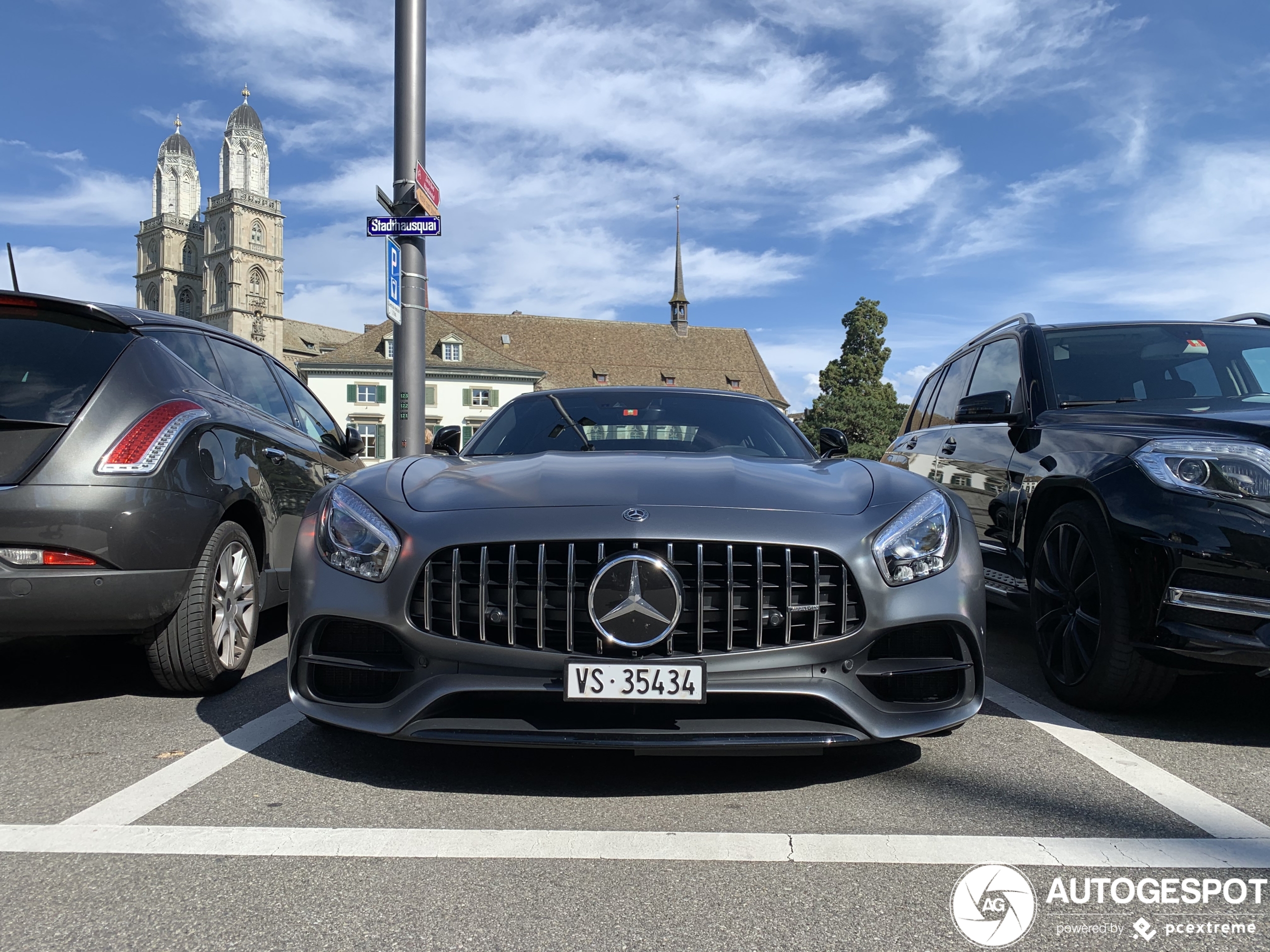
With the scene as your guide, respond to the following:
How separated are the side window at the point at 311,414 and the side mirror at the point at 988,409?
3507mm

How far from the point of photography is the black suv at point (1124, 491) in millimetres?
3217

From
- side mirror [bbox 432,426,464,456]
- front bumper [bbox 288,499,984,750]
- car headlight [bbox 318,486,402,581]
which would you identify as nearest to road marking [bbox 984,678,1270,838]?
front bumper [bbox 288,499,984,750]

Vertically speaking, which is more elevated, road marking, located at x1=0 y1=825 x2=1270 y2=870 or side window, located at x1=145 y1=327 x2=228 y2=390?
side window, located at x1=145 y1=327 x2=228 y2=390

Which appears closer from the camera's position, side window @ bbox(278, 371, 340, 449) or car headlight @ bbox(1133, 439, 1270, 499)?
car headlight @ bbox(1133, 439, 1270, 499)

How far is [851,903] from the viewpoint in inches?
80.7

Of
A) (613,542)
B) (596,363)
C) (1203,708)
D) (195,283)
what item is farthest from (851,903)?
(195,283)

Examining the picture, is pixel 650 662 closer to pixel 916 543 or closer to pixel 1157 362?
pixel 916 543

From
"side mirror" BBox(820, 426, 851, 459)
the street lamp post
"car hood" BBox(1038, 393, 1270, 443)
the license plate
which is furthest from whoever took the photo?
the street lamp post

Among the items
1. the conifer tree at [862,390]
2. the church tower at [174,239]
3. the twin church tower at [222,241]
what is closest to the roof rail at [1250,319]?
the conifer tree at [862,390]

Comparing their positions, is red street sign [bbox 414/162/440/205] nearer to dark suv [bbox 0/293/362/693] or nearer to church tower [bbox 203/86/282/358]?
dark suv [bbox 0/293/362/693]

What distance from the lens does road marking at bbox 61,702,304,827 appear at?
254 centimetres

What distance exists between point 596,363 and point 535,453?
70671 millimetres

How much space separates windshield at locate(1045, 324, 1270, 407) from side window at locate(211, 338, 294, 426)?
3.83 meters

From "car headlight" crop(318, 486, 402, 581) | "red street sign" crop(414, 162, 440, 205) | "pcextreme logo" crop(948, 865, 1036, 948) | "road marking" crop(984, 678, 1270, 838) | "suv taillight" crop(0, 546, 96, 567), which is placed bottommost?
"road marking" crop(984, 678, 1270, 838)
